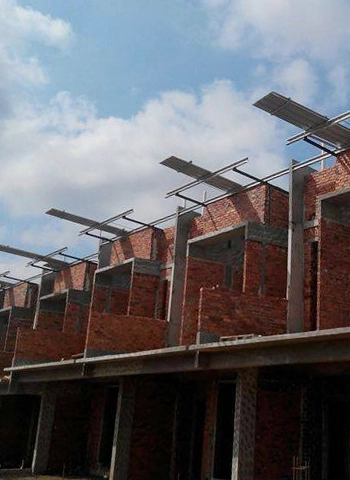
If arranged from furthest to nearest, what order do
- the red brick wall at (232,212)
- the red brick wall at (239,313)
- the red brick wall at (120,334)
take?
the red brick wall at (120,334) < the red brick wall at (232,212) < the red brick wall at (239,313)

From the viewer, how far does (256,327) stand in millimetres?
11703

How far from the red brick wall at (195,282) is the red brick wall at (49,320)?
9.76 metres

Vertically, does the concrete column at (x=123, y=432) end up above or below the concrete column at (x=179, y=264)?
below

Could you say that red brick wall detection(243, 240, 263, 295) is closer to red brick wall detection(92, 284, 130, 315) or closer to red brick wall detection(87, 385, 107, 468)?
red brick wall detection(87, 385, 107, 468)

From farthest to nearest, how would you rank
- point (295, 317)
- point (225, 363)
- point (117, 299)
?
point (117, 299) < point (295, 317) < point (225, 363)

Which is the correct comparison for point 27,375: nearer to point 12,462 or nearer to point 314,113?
point 12,462

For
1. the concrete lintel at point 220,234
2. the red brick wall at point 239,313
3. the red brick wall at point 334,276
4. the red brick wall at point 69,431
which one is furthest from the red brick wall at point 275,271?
the red brick wall at point 69,431

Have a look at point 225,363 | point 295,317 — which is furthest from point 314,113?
point 225,363

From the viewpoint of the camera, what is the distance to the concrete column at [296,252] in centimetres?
1200

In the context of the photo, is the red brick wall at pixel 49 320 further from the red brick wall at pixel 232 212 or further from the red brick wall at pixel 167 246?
the red brick wall at pixel 232 212

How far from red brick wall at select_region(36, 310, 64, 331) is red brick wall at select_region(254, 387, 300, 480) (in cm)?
1376

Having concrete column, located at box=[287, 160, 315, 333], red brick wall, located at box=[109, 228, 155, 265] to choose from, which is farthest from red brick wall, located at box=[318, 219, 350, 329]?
red brick wall, located at box=[109, 228, 155, 265]

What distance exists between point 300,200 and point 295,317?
99.6 inches

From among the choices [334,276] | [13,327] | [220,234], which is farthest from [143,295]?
[13,327]
